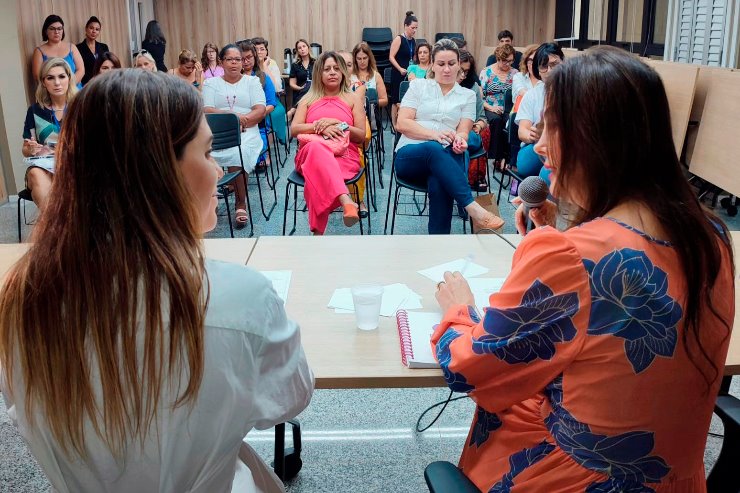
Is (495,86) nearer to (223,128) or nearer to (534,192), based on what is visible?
(223,128)

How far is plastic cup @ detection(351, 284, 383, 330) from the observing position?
148 cm

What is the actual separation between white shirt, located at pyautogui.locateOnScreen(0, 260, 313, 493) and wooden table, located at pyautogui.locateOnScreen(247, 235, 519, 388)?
1.24 ft

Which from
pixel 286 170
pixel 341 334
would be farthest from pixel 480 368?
pixel 286 170

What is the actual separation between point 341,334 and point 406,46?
872 centimetres

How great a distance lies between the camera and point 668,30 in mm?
6234

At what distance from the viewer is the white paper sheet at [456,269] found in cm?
186

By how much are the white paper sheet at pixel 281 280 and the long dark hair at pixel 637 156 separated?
0.88m

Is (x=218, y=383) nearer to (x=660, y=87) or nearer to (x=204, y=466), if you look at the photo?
(x=204, y=466)

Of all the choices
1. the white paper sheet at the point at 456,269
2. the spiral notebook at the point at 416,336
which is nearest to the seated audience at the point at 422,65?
the white paper sheet at the point at 456,269

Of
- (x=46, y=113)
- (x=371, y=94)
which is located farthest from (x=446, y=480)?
(x=371, y=94)

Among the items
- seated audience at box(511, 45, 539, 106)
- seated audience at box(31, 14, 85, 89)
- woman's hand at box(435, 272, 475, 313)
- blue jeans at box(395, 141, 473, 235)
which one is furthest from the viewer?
seated audience at box(31, 14, 85, 89)

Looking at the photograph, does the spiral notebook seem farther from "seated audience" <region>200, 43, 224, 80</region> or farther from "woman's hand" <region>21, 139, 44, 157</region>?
"seated audience" <region>200, 43, 224, 80</region>

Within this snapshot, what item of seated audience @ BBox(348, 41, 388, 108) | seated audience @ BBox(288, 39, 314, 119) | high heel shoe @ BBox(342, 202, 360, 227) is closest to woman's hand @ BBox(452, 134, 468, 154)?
high heel shoe @ BBox(342, 202, 360, 227)

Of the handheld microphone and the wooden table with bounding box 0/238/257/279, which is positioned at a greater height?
the handheld microphone
